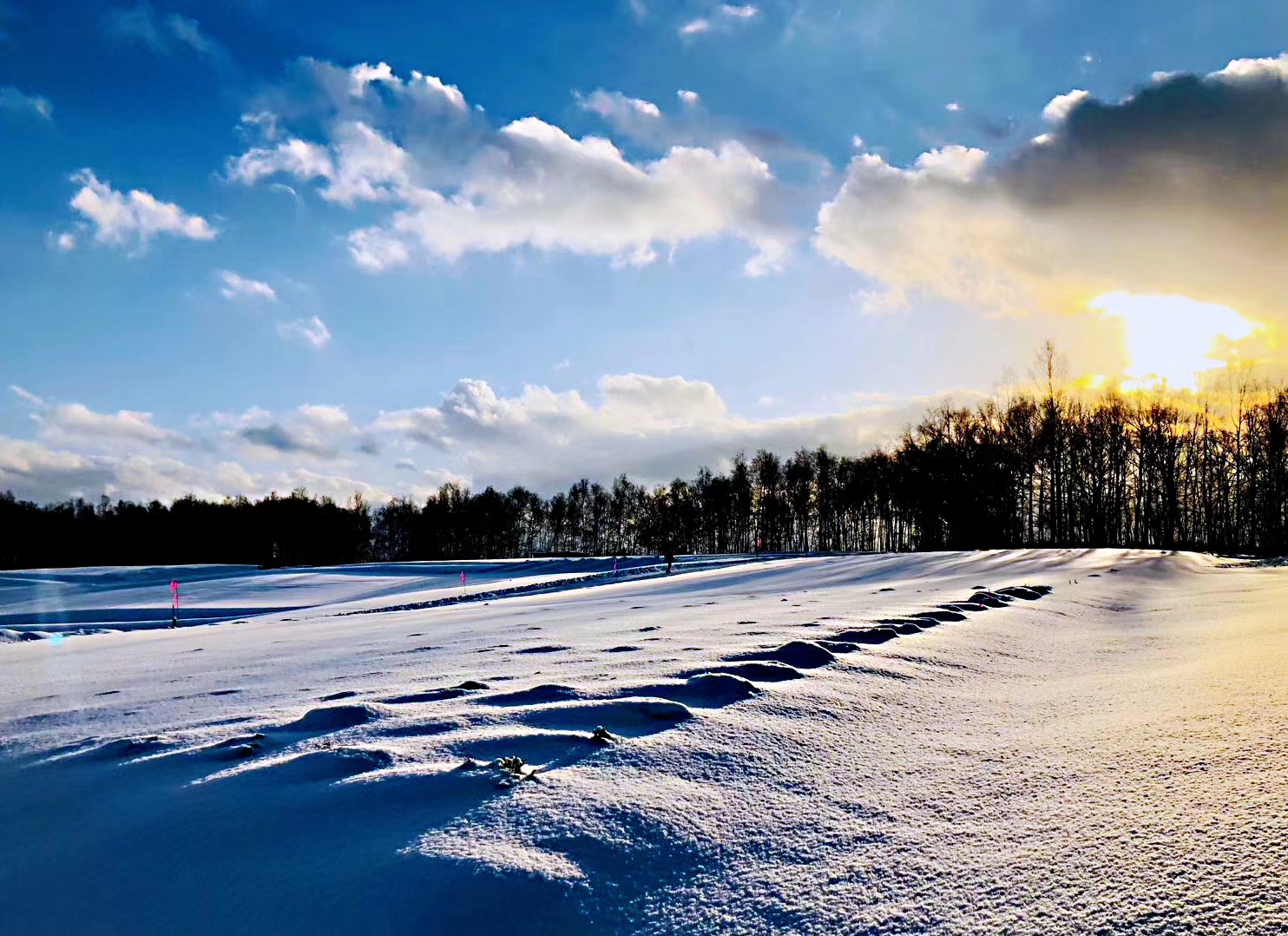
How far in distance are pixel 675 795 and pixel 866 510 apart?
62248 mm

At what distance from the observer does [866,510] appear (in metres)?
61.4

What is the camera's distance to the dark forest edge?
42.2 metres

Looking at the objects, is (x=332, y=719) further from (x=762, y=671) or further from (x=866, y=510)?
(x=866, y=510)

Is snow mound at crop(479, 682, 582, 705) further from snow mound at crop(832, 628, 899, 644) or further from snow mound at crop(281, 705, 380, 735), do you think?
snow mound at crop(832, 628, 899, 644)

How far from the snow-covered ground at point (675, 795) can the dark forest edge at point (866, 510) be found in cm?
2473

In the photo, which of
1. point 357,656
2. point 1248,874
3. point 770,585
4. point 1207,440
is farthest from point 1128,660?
point 1207,440

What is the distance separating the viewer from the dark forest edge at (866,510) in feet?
138

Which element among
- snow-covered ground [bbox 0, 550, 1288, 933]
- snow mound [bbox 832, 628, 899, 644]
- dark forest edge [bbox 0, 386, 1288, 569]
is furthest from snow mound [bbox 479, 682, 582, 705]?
dark forest edge [bbox 0, 386, 1288, 569]

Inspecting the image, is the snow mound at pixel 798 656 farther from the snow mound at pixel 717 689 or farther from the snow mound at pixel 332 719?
the snow mound at pixel 332 719

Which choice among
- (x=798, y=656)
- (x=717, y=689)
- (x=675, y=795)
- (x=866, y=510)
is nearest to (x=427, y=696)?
(x=717, y=689)

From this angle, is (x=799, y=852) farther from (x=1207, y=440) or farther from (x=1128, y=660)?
(x=1207, y=440)

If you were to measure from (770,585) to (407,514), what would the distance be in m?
71.9

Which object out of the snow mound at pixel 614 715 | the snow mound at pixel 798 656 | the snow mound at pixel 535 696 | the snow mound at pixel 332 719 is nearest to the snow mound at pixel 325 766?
the snow mound at pixel 332 719

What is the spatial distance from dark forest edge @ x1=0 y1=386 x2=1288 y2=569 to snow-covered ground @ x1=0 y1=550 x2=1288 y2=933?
24729 mm
